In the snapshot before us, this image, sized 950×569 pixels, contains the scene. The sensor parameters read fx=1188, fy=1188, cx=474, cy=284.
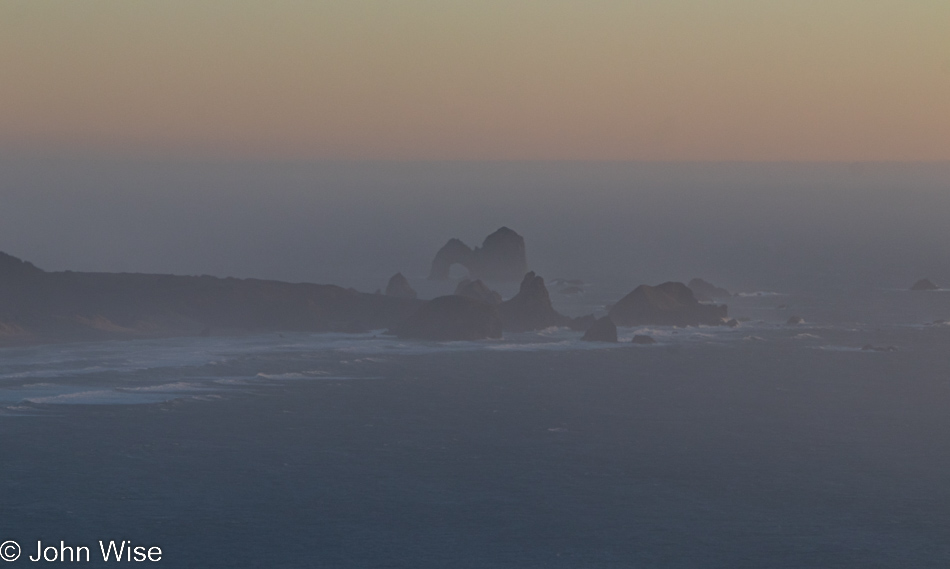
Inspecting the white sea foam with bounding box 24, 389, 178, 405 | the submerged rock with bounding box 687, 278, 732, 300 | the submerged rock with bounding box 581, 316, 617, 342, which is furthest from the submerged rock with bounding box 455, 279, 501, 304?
the white sea foam with bounding box 24, 389, 178, 405

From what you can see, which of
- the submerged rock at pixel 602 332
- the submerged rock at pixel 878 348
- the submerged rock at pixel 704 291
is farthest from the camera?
the submerged rock at pixel 704 291

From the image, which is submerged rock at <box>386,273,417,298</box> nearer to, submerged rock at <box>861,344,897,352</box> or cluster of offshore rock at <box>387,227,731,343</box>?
cluster of offshore rock at <box>387,227,731,343</box>

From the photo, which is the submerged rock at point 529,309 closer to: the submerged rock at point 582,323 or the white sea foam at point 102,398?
the submerged rock at point 582,323

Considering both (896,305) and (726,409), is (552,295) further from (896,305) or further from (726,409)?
(726,409)

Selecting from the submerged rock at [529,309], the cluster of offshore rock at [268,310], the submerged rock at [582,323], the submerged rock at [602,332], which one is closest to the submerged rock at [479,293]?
the cluster of offshore rock at [268,310]

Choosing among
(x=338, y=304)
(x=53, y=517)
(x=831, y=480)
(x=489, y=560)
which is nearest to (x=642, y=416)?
(x=831, y=480)

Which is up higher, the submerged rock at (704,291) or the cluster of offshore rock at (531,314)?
the submerged rock at (704,291)
